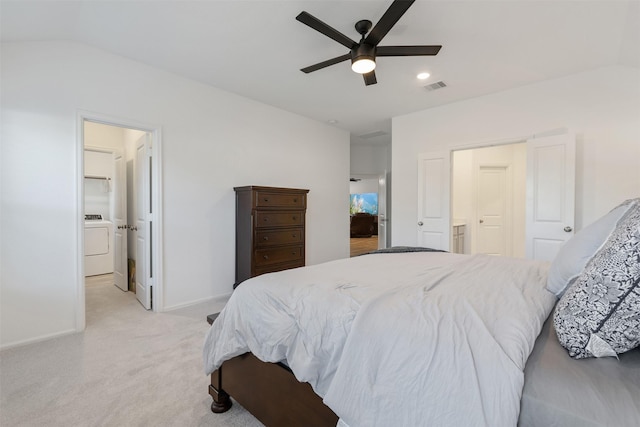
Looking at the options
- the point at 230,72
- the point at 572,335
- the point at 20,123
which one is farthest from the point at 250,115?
→ the point at 572,335

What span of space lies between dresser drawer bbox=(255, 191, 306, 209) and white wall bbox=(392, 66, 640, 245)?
2.25 metres

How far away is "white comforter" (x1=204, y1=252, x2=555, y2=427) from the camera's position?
0.80 metres

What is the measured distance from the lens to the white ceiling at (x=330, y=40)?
2.17 metres

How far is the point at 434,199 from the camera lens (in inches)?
165

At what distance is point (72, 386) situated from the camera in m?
1.84

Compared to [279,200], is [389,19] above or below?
above

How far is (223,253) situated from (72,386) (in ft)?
6.68

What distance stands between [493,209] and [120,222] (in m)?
6.44

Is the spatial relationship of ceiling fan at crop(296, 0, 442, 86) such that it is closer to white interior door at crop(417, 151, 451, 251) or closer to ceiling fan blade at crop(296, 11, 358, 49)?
ceiling fan blade at crop(296, 11, 358, 49)

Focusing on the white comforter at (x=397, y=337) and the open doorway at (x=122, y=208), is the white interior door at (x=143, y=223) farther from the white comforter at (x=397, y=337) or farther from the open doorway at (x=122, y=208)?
the white comforter at (x=397, y=337)

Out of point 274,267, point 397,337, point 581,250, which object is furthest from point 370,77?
point 274,267

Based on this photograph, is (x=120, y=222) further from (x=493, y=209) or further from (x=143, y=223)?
(x=493, y=209)

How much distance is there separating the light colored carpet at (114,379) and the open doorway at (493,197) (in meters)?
4.87

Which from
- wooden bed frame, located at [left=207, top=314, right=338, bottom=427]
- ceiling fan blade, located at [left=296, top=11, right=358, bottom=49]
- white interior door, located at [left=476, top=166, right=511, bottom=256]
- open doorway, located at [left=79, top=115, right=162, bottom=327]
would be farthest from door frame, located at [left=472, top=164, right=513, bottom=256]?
open doorway, located at [left=79, top=115, right=162, bottom=327]
